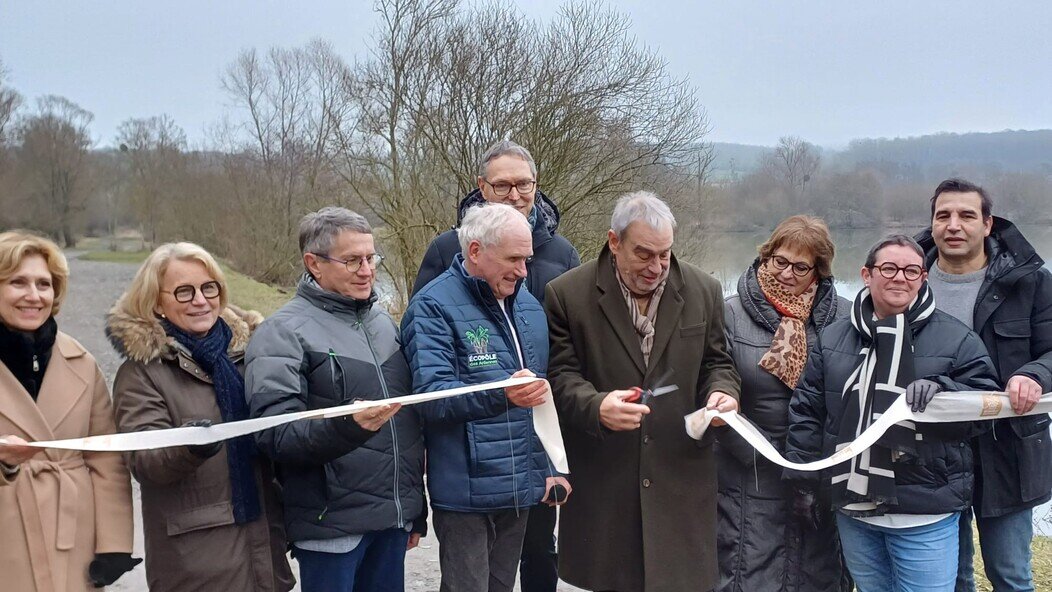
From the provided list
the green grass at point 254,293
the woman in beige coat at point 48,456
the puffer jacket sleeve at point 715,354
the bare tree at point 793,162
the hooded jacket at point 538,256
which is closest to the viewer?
the woman in beige coat at point 48,456

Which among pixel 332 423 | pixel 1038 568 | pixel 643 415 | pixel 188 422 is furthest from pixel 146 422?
pixel 1038 568

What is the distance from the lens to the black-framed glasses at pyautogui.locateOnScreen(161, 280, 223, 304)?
9.58 ft

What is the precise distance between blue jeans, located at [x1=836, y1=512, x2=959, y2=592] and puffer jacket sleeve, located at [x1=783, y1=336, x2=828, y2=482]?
0.26m

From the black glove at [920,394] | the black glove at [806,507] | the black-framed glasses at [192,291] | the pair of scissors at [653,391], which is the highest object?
the black-framed glasses at [192,291]

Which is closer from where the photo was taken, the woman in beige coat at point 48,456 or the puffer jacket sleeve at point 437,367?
the woman in beige coat at point 48,456

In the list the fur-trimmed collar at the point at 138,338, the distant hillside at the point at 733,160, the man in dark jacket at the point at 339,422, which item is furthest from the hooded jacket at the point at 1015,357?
the distant hillside at the point at 733,160

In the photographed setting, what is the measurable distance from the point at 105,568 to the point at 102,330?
49.1 feet

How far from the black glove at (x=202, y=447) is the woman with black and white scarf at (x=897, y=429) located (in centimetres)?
231

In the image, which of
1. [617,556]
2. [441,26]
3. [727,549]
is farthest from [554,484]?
[441,26]

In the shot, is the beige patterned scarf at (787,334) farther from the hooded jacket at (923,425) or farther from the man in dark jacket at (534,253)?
the man in dark jacket at (534,253)

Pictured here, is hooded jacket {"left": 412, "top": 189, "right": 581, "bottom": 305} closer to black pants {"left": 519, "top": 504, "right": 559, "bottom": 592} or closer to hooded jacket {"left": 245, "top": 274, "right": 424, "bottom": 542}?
hooded jacket {"left": 245, "top": 274, "right": 424, "bottom": 542}

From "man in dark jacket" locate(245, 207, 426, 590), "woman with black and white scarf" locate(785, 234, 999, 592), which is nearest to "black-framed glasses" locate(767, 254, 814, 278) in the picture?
"woman with black and white scarf" locate(785, 234, 999, 592)

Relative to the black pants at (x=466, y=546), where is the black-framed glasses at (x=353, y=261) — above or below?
above

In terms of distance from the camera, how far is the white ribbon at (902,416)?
307cm
